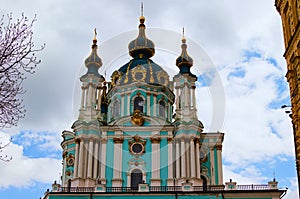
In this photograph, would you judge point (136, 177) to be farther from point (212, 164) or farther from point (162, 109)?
point (162, 109)

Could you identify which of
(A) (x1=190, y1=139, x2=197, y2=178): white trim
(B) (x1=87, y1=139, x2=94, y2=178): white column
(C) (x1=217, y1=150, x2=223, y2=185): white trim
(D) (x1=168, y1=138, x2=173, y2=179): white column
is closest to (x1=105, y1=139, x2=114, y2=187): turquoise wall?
(B) (x1=87, y1=139, x2=94, y2=178): white column

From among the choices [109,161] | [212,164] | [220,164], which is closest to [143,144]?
[109,161]

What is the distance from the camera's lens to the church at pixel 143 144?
29.2 metres

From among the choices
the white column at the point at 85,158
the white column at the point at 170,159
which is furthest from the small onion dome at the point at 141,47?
the white column at the point at 85,158

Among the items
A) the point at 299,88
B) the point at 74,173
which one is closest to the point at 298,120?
the point at 299,88

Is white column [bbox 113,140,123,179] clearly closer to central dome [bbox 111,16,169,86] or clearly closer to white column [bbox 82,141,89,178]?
white column [bbox 82,141,89,178]

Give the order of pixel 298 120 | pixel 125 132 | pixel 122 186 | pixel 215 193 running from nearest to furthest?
pixel 298 120, pixel 215 193, pixel 122 186, pixel 125 132

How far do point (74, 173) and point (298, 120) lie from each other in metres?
19.7

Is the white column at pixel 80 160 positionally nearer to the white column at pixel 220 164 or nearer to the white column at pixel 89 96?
the white column at pixel 89 96

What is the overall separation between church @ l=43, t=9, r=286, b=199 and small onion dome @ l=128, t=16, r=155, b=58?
1.32 metres

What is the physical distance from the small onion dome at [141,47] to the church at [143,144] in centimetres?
132

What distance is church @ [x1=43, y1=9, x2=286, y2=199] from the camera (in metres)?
29.2

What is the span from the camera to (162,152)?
110 ft

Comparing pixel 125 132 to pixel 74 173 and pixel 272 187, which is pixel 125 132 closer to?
pixel 74 173
